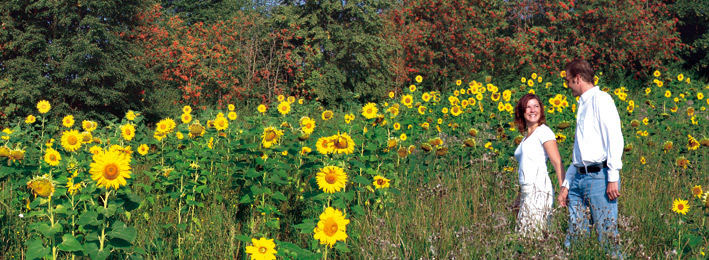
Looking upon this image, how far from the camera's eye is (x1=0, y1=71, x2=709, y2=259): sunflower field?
8.43 feet

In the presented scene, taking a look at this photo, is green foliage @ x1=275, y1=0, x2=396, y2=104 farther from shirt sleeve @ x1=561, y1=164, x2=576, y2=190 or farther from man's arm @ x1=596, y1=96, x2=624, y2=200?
man's arm @ x1=596, y1=96, x2=624, y2=200

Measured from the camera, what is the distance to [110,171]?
7.68ft

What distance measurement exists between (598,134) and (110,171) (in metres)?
2.69

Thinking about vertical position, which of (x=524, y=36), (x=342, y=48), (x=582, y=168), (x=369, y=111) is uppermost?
(x=524, y=36)

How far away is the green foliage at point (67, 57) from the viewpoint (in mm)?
11141

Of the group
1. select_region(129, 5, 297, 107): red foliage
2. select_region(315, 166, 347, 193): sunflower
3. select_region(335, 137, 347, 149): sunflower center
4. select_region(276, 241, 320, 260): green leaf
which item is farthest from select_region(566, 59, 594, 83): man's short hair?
select_region(129, 5, 297, 107): red foliage

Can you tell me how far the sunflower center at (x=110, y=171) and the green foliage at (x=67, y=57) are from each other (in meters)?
9.52

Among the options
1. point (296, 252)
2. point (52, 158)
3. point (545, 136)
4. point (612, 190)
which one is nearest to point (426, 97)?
point (545, 136)

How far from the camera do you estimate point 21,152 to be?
10.4ft

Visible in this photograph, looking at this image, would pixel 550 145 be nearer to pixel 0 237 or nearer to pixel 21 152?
pixel 21 152

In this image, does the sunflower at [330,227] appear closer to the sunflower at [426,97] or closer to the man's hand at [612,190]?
the man's hand at [612,190]

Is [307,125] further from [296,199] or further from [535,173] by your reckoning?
[535,173]

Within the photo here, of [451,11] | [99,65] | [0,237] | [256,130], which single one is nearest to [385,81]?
[451,11]

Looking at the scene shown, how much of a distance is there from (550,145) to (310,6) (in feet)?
36.5
